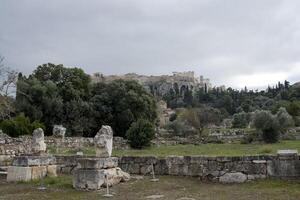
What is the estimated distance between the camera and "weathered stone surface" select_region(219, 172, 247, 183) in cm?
1240

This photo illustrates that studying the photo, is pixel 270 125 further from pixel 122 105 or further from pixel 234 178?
pixel 234 178

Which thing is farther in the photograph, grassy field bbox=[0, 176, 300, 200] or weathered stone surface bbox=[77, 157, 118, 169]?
weathered stone surface bbox=[77, 157, 118, 169]

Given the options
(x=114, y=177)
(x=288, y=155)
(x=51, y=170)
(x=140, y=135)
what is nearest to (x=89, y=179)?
(x=114, y=177)

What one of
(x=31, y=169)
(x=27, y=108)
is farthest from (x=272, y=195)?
(x=27, y=108)

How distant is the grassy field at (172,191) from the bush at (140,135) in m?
20.3

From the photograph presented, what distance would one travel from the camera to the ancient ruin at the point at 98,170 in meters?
11.9

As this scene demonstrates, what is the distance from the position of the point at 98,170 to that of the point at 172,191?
7.66 feet

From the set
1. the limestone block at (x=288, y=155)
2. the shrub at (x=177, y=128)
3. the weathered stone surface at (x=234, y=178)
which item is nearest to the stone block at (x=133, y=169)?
the weathered stone surface at (x=234, y=178)

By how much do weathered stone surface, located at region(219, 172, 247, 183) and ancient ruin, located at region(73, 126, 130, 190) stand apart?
332cm

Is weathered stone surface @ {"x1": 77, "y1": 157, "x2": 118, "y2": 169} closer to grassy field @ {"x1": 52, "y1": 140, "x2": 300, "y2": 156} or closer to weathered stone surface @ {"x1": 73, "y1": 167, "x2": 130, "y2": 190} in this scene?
weathered stone surface @ {"x1": 73, "y1": 167, "x2": 130, "y2": 190}

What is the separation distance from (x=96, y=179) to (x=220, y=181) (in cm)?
385

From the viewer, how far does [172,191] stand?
11.0 meters

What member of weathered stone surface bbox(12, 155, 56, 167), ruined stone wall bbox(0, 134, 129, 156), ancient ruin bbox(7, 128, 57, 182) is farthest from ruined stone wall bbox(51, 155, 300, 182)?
ruined stone wall bbox(0, 134, 129, 156)

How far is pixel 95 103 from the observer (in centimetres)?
4538
